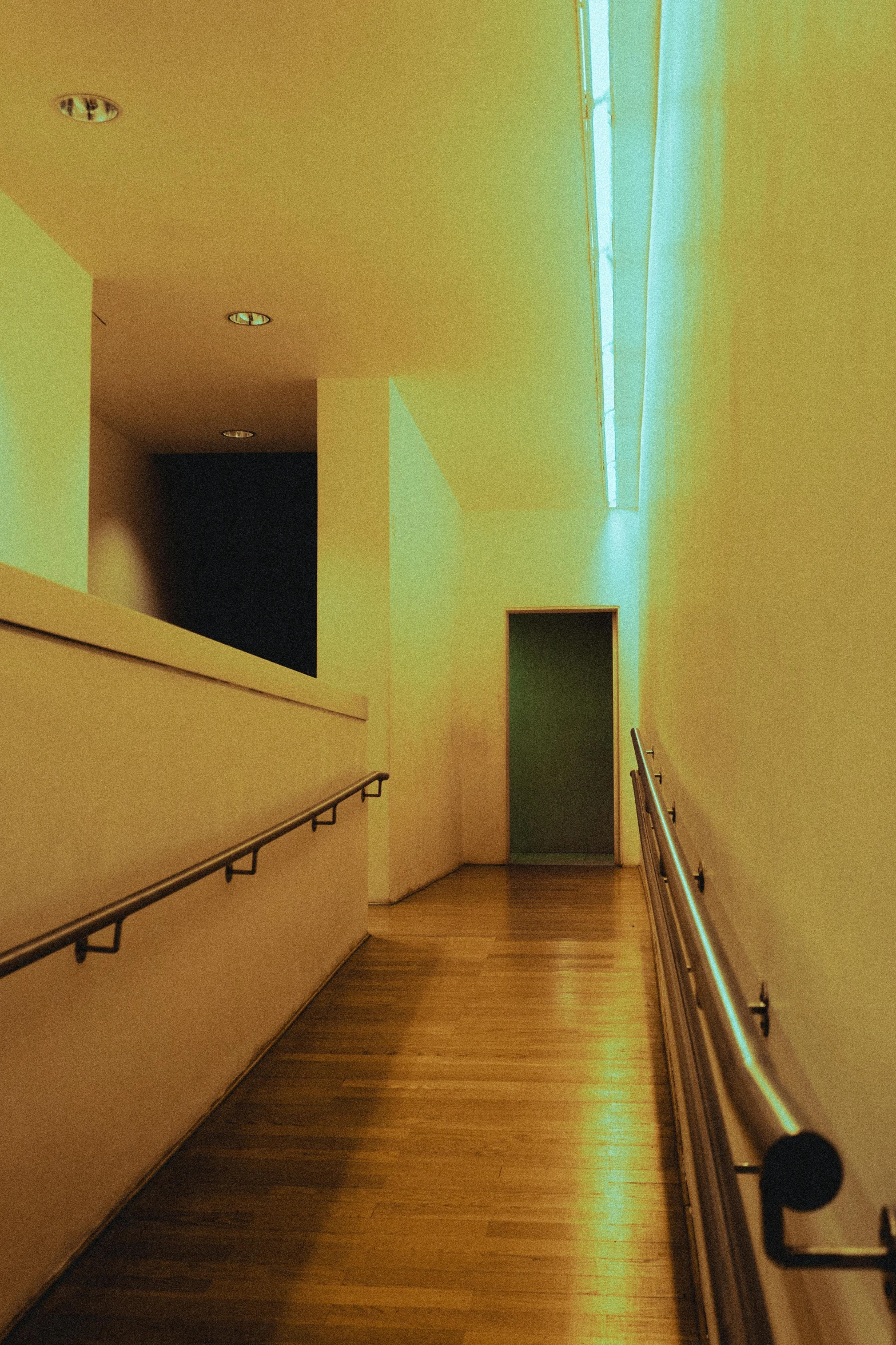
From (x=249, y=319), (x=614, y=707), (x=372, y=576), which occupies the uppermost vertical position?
(x=249, y=319)

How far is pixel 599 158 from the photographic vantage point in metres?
4.44

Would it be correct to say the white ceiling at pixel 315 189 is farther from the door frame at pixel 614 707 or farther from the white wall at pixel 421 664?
the door frame at pixel 614 707

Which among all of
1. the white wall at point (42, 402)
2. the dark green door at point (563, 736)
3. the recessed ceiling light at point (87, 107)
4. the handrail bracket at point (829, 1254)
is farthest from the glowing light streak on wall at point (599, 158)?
the dark green door at point (563, 736)

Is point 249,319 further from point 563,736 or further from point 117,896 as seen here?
point 563,736

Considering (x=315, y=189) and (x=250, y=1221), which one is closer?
(x=250, y=1221)

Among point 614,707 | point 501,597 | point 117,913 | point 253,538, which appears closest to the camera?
point 117,913

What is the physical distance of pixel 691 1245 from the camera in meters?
2.45

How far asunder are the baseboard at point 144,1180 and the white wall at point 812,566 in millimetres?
1603

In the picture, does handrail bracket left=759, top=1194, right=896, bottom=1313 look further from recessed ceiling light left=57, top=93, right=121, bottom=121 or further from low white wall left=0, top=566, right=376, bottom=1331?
recessed ceiling light left=57, top=93, right=121, bottom=121

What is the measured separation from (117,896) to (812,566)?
2.02 m

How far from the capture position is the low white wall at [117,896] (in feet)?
7.04

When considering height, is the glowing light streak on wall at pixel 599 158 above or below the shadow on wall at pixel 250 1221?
above

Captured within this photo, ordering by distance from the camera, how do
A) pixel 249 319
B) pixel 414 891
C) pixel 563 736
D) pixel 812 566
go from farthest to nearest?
pixel 563 736 < pixel 414 891 < pixel 249 319 < pixel 812 566

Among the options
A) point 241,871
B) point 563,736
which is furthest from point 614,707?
point 241,871
